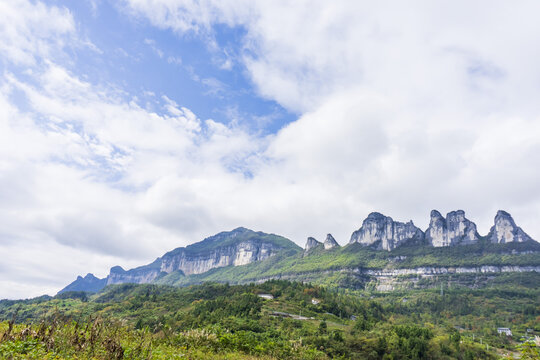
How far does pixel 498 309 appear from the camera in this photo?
10419 cm

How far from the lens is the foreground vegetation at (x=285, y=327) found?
13.5 meters

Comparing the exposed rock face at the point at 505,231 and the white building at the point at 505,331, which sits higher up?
the exposed rock face at the point at 505,231

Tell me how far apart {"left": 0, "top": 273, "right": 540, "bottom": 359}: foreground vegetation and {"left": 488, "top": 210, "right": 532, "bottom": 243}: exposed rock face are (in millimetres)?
43758

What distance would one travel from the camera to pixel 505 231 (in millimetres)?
184750

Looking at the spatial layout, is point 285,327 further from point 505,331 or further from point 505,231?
point 505,231

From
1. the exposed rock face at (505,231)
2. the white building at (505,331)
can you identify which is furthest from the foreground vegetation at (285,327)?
the exposed rock face at (505,231)

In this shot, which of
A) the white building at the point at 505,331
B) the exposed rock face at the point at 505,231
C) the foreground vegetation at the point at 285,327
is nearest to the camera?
the foreground vegetation at the point at 285,327

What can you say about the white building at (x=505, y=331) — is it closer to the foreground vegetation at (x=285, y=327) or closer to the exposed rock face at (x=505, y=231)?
the foreground vegetation at (x=285, y=327)

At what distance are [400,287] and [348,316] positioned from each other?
105 meters

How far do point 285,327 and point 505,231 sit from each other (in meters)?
191

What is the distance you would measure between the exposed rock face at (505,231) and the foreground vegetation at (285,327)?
144ft

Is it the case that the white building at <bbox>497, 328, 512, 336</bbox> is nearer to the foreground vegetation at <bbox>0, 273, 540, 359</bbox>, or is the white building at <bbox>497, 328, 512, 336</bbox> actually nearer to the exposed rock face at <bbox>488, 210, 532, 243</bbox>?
the foreground vegetation at <bbox>0, 273, 540, 359</bbox>

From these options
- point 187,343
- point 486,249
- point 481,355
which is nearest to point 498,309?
point 481,355

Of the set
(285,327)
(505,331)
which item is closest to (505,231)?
(505,331)
